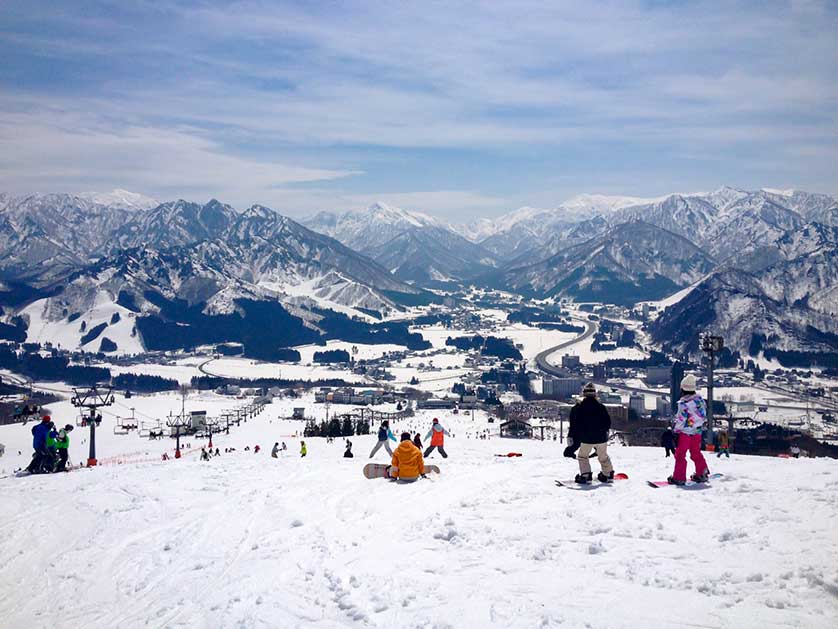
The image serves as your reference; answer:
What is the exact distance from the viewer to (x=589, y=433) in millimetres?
15094

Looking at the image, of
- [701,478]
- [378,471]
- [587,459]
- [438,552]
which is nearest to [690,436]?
[701,478]

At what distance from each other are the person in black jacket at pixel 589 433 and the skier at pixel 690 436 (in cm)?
137

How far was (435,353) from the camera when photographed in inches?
7648

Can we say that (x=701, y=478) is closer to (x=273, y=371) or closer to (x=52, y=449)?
(x=52, y=449)

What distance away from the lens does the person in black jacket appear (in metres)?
15.1

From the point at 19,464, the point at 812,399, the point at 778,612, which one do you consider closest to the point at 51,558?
the point at 778,612

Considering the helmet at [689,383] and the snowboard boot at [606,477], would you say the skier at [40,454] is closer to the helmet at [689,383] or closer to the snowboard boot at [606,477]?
the snowboard boot at [606,477]

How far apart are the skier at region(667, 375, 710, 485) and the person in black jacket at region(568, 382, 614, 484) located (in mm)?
1367

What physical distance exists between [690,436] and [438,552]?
6162mm

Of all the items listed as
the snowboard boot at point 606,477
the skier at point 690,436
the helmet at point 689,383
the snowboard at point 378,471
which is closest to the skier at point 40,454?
the snowboard at point 378,471

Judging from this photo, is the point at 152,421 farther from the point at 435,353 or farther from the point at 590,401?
the point at 435,353

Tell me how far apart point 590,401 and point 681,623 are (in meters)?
7.30

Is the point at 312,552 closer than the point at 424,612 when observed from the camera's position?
No

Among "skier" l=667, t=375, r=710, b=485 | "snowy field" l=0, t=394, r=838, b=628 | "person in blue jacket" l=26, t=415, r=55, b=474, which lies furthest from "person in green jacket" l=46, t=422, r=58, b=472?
"skier" l=667, t=375, r=710, b=485
